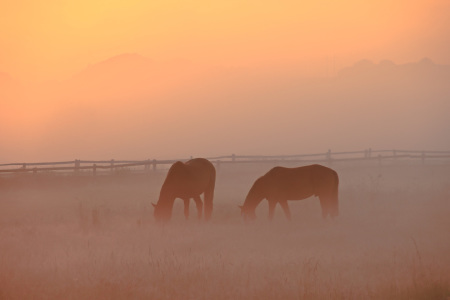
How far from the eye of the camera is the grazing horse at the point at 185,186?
13.3 meters

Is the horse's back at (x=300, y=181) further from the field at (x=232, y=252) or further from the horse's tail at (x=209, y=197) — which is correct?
the horse's tail at (x=209, y=197)

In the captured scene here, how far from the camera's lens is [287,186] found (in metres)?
13.3

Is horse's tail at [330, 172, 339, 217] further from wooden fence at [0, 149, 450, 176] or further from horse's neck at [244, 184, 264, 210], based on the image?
wooden fence at [0, 149, 450, 176]

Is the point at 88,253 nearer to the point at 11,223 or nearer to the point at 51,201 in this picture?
the point at 11,223

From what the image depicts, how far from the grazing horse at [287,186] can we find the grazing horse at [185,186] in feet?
4.67

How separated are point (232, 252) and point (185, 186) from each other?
3533 millimetres

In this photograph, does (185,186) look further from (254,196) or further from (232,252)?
(232,252)

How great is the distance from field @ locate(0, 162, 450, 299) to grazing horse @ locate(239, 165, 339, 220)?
552 mm

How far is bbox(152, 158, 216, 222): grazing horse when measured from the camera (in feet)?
43.7

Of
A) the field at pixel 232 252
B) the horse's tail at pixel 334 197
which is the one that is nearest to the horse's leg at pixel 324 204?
the horse's tail at pixel 334 197

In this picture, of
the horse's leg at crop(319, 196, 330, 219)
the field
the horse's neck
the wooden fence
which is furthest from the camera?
the wooden fence

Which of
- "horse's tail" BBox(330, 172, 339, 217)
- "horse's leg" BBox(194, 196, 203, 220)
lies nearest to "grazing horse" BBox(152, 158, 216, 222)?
"horse's leg" BBox(194, 196, 203, 220)

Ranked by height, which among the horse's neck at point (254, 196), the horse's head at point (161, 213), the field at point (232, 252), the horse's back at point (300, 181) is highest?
the horse's back at point (300, 181)

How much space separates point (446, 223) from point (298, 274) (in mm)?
7233
